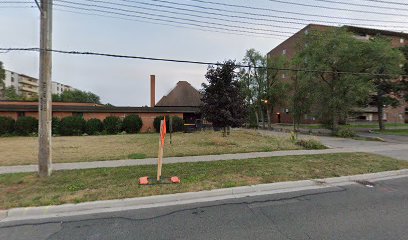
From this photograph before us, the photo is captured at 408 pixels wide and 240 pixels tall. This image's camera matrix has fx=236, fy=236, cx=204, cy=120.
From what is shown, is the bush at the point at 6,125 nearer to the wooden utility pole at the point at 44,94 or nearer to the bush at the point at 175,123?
the bush at the point at 175,123

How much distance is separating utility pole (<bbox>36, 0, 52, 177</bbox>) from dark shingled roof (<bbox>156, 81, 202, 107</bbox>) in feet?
85.9

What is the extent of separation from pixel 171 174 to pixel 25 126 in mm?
20040

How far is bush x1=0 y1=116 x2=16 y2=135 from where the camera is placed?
66.8 feet

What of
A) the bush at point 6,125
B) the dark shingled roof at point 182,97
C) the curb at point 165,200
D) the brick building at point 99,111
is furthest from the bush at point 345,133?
the bush at point 6,125

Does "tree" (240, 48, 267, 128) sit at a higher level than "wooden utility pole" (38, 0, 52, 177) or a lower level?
higher

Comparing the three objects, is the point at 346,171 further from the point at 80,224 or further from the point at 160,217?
the point at 80,224

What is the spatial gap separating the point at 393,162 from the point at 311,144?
408 cm

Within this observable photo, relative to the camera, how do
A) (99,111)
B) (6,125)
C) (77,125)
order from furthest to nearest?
1. (99,111)
2. (77,125)
3. (6,125)

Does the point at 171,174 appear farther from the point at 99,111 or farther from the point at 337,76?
the point at 337,76

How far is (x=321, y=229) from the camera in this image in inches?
151

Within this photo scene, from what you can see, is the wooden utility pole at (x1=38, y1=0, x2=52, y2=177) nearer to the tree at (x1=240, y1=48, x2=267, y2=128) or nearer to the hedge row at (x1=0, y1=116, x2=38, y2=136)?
the hedge row at (x1=0, y1=116, x2=38, y2=136)

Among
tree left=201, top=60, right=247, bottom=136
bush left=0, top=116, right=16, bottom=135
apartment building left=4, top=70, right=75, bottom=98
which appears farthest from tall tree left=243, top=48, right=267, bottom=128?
apartment building left=4, top=70, right=75, bottom=98

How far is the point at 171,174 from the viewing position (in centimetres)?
711

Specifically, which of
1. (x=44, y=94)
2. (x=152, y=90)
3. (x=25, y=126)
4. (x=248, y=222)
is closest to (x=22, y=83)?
(x=152, y=90)
